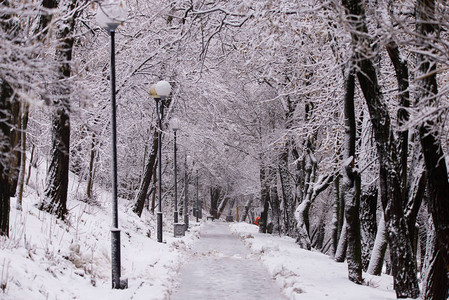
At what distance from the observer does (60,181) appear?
10.8 meters

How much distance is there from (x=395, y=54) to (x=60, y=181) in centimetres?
755

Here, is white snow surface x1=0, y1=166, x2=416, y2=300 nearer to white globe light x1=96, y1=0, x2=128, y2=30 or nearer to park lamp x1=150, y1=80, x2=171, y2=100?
white globe light x1=96, y1=0, x2=128, y2=30

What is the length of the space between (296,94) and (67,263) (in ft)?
27.7

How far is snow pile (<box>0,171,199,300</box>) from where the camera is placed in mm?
6566

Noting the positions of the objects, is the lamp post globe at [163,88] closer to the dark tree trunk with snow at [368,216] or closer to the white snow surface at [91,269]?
the white snow surface at [91,269]

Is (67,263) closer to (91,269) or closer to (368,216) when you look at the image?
(91,269)

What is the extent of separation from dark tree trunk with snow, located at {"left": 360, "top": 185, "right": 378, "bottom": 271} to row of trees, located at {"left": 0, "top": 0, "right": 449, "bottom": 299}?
0.10 ft

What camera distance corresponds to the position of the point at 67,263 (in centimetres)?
833

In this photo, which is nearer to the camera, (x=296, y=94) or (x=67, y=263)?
(x=67, y=263)

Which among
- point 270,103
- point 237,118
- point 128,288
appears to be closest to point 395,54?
point 128,288

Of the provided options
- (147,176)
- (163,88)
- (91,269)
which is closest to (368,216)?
(91,269)

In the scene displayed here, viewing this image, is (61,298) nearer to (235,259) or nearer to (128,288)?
(128,288)

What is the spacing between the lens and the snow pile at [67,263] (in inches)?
259

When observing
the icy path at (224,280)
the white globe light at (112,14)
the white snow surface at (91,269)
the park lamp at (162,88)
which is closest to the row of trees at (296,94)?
the white globe light at (112,14)
